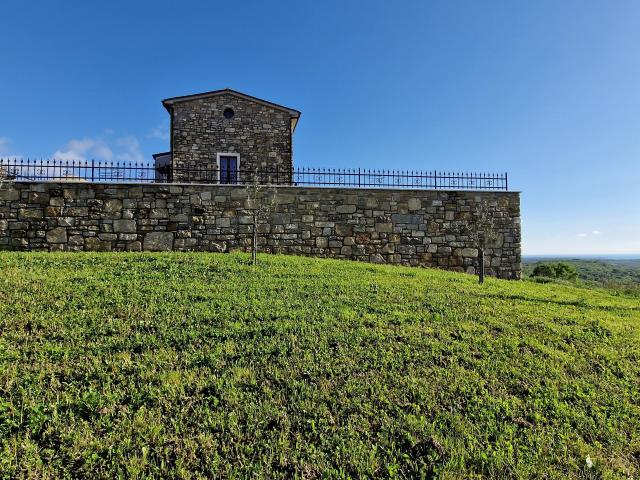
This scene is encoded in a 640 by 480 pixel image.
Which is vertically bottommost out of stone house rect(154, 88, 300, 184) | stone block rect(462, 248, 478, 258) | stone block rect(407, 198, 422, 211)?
stone block rect(462, 248, 478, 258)

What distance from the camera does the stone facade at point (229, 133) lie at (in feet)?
54.3

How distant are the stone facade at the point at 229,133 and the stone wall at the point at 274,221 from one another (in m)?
4.36

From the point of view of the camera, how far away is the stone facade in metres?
16.6

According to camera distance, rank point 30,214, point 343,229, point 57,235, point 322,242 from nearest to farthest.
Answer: point 30,214, point 57,235, point 322,242, point 343,229

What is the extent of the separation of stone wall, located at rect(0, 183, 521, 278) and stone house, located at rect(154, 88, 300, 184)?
4.33 meters

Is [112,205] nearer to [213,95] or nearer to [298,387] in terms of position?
[213,95]

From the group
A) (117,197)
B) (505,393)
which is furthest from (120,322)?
(117,197)

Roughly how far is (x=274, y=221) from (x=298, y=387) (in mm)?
9267

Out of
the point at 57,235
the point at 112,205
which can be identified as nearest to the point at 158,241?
the point at 112,205

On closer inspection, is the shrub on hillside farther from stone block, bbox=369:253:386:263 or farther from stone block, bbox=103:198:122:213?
stone block, bbox=103:198:122:213

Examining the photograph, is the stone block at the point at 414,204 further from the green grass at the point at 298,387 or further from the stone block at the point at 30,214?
the stone block at the point at 30,214

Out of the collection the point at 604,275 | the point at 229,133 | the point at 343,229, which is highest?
the point at 229,133

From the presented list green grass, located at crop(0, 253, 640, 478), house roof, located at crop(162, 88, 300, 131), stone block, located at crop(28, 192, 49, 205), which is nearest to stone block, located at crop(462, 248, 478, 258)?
green grass, located at crop(0, 253, 640, 478)

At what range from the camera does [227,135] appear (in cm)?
1700
